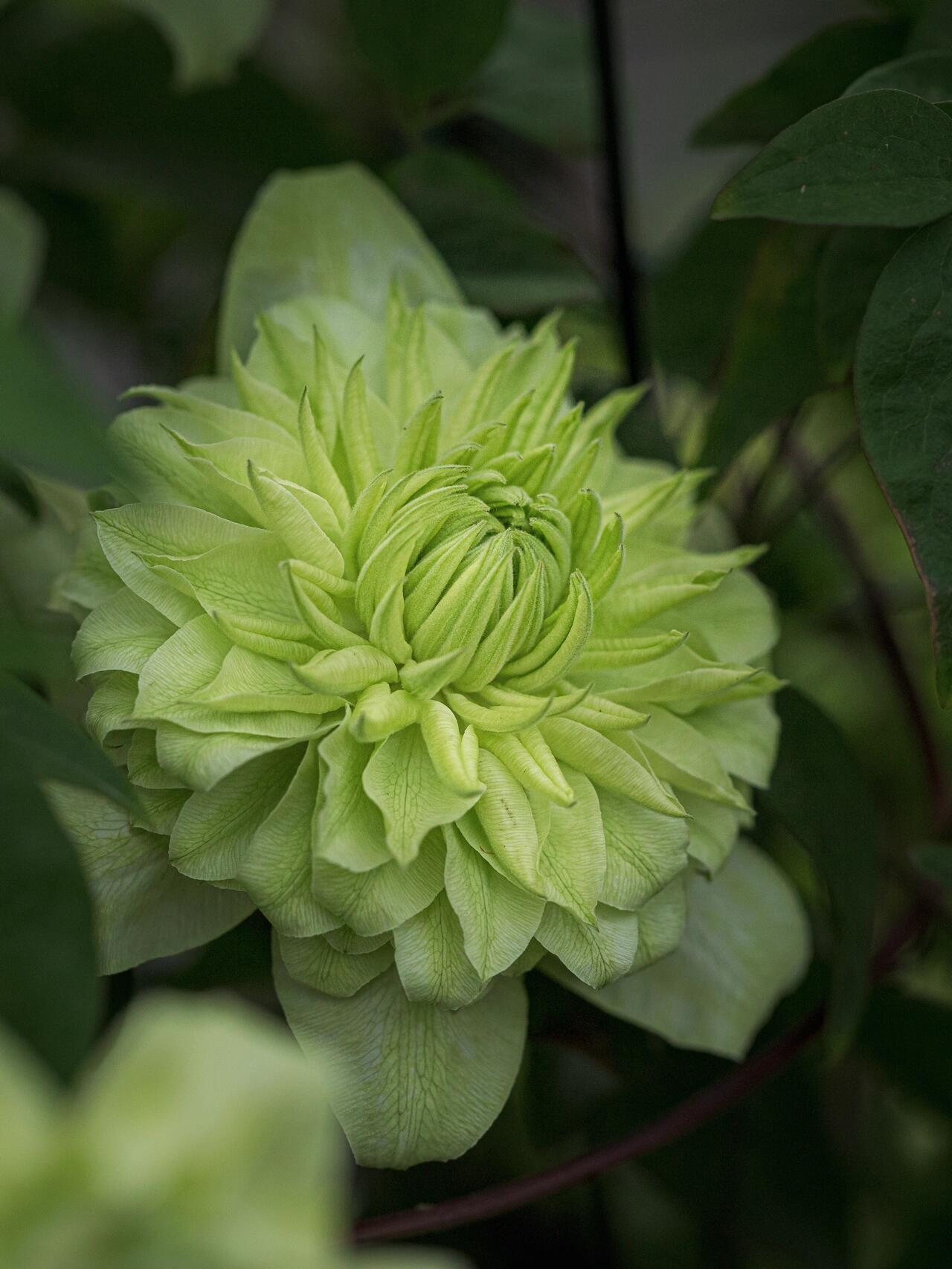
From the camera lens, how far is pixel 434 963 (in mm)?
190

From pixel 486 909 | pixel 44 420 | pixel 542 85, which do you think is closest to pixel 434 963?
pixel 486 909

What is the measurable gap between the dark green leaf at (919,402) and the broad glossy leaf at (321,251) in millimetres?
104

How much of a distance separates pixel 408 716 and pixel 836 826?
12 cm

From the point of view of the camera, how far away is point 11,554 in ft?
0.83

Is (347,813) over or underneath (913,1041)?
over

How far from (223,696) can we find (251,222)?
0.43ft

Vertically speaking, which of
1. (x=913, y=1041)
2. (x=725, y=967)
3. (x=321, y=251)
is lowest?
(x=913, y=1041)

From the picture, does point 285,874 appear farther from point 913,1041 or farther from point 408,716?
point 913,1041

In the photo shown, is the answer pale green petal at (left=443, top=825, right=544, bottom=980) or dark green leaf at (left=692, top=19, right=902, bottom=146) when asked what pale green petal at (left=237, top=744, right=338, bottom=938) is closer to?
pale green petal at (left=443, top=825, right=544, bottom=980)

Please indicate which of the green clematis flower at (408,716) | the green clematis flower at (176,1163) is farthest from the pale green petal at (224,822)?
the green clematis flower at (176,1163)

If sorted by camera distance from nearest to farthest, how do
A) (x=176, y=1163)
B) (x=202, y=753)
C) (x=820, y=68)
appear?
(x=176, y=1163), (x=202, y=753), (x=820, y=68)

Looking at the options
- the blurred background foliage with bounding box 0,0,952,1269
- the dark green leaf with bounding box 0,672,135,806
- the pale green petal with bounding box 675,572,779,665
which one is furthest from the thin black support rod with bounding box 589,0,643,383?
the dark green leaf with bounding box 0,672,135,806

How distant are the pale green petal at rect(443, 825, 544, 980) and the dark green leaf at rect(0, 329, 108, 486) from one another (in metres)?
0.10

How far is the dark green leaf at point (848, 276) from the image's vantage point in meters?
0.26
